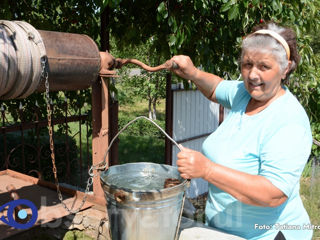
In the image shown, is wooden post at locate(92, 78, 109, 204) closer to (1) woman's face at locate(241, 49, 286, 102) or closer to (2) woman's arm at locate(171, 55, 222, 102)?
(2) woman's arm at locate(171, 55, 222, 102)

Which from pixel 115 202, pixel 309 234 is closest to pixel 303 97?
pixel 309 234

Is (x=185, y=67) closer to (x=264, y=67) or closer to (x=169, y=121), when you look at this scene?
(x=264, y=67)

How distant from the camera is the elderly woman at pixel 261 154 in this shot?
1.43m

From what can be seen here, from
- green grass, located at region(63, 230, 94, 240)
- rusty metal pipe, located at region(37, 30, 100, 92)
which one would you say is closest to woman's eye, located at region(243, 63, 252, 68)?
rusty metal pipe, located at region(37, 30, 100, 92)

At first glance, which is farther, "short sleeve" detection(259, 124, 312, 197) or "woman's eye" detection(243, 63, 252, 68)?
"woman's eye" detection(243, 63, 252, 68)

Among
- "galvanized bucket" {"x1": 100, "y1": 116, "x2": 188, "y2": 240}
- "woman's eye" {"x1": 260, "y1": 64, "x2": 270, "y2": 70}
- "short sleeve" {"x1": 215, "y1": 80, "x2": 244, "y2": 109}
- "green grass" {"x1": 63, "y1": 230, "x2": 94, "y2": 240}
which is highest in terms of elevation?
"woman's eye" {"x1": 260, "y1": 64, "x2": 270, "y2": 70}

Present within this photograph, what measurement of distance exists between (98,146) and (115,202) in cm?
103

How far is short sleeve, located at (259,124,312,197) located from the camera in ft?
4.66

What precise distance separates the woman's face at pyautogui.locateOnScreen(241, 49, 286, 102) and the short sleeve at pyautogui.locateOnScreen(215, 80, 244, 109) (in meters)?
0.36

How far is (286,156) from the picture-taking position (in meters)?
1.43

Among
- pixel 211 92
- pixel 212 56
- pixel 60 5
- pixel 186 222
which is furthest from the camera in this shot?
pixel 60 5

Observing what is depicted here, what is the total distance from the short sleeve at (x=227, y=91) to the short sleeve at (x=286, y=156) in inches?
25.5

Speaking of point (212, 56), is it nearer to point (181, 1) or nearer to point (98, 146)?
point (181, 1)

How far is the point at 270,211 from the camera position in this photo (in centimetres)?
166
